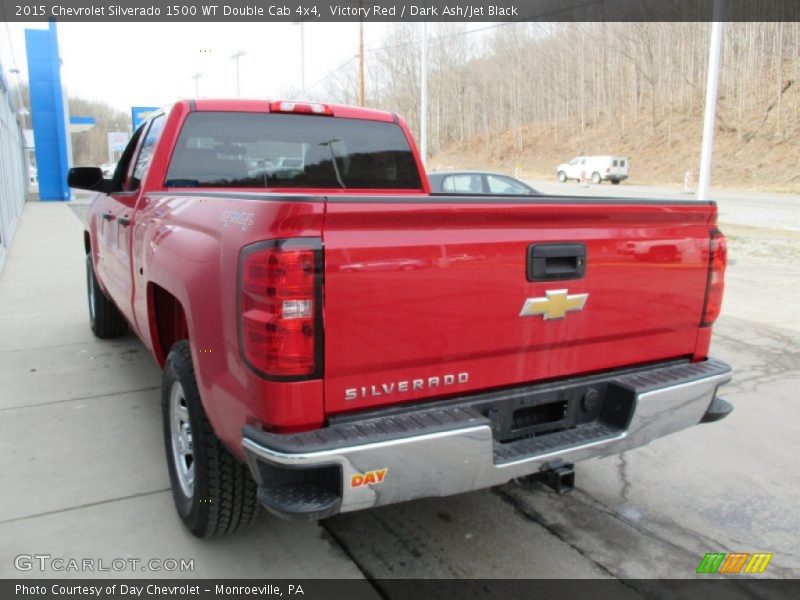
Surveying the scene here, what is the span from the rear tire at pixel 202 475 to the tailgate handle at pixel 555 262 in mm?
1419

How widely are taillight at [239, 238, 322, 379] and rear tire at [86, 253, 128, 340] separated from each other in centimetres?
456

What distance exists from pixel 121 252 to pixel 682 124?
51686mm

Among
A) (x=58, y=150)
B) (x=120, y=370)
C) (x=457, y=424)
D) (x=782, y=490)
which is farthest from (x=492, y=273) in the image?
(x=58, y=150)

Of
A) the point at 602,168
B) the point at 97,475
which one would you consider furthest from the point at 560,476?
the point at 602,168

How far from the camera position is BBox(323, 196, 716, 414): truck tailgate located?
2268 millimetres

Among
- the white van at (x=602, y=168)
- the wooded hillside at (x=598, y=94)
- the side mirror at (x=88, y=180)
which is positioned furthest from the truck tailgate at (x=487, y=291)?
the white van at (x=602, y=168)

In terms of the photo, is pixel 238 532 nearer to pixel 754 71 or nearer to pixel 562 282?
pixel 562 282

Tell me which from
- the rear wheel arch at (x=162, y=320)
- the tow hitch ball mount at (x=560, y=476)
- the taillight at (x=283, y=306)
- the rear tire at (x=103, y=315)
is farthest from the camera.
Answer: the rear tire at (x=103, y=315)

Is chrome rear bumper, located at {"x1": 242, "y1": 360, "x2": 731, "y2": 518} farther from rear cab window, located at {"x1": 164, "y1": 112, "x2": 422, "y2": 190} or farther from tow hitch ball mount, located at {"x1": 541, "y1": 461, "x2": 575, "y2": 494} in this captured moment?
rear cab window, located at {"x1": 164, "y1": 112, "x2": 422, "y2": 190}

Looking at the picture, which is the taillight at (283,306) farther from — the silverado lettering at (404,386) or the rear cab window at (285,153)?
the rear cab window at (285,153)

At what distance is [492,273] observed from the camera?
2.48 metres

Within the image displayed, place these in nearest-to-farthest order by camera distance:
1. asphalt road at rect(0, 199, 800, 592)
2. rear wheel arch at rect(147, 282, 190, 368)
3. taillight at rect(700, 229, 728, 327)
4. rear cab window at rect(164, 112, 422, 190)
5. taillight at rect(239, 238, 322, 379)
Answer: taillight at rect(239, 238, 322, 379), asphalt road at rect(0, 199, 800, 592), taillight at rect(700, 229, 728, 327), rear wheel arch at rect(147, 282, 190, 368), rear cab window at rect(164, 112, 422, 190)

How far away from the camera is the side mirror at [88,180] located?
4.85m
